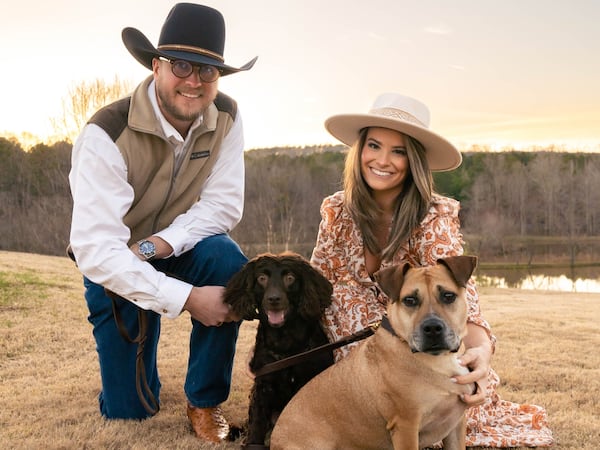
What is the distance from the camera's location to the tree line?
3562 centimetres

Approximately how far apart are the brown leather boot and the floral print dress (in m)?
0.96

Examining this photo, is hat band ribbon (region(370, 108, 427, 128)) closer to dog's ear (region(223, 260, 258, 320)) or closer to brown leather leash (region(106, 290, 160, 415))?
dog's ear (region(223, 260, 258, 320))

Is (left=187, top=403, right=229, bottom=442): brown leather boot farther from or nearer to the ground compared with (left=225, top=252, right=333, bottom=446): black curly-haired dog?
nearer to the ground

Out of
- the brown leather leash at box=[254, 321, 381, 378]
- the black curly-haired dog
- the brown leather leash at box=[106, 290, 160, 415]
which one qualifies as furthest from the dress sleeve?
the brown leather leash at box=[106, 290, 160, 415]

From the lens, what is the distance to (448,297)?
309 centimetres

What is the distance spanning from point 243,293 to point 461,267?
1518mm

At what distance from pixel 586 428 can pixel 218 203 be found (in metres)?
3.14

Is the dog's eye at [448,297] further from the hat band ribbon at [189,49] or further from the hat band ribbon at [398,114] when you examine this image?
the hat band ribbon at [189,49]

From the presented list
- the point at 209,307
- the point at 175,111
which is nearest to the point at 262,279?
the point at 209,307

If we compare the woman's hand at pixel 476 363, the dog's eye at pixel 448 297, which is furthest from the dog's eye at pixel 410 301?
the woman's hand at pixel 476 363

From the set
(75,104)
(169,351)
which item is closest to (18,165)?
(75,104)

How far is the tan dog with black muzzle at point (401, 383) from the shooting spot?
307 centimetres

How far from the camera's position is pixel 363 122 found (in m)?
4.20

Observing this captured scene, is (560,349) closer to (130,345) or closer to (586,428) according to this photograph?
(586,428)
